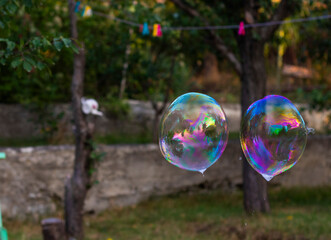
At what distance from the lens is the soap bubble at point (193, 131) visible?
3388mm

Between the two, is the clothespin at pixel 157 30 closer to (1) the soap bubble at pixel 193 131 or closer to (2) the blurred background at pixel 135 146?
(2) the blurred background at pixel 135 146

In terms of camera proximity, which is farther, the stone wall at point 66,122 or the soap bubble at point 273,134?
the stone wall at point 66,122

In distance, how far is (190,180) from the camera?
26.6 ft

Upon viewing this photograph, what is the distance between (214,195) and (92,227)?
8.79 ft

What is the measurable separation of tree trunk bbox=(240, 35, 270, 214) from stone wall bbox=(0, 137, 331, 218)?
1418mm

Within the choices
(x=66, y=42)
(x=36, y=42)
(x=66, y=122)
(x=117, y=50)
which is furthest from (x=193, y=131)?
(x=66, y=122)

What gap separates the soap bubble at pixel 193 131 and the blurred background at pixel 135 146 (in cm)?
216

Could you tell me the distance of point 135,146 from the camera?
7.57m

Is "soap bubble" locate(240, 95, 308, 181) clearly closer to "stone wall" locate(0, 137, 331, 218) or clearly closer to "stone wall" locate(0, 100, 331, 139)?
"stone wall" locate(0, 137, 331, 218)

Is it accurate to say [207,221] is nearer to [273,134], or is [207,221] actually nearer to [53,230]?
[53,230]

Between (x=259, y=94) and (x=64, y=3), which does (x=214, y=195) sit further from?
(x=64, y=3)

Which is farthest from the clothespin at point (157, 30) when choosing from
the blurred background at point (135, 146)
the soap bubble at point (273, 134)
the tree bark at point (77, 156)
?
the soap bubble at point (273, 134)

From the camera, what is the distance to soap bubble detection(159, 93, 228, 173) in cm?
339

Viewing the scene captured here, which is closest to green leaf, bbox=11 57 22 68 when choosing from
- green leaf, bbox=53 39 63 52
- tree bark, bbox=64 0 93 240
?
green leaf, bbox=53 39 63 52
